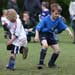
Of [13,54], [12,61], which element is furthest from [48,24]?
[12,61]

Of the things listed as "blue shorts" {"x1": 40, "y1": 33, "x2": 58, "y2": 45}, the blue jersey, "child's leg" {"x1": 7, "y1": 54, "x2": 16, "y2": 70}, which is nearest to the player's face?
the blue jersey

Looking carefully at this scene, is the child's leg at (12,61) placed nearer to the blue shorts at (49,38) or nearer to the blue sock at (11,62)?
the blue sock at (11,62)

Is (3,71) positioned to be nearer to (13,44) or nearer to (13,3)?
(13,44)

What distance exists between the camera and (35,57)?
1365 centimetres

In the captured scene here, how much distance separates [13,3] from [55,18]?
10466 millimetres

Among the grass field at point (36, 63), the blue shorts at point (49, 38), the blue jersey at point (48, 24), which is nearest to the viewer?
the grass field at point (36, 63)

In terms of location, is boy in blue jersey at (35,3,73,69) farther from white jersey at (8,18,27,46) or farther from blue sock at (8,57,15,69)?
blue sock at (8,57,15,69)

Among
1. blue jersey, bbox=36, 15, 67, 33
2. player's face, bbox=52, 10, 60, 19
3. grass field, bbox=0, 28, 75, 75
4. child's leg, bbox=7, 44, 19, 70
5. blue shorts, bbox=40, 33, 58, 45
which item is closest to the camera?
→ grass field, bbox=0, 28, 75, 75

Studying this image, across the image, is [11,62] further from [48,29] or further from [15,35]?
[48,29]

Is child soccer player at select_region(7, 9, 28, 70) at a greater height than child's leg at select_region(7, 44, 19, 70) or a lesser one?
greater

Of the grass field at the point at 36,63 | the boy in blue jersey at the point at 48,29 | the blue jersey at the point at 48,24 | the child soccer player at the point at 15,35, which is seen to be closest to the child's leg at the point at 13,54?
the child soccer player at the point at 15,35

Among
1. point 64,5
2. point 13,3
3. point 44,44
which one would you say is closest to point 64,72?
point 44,44

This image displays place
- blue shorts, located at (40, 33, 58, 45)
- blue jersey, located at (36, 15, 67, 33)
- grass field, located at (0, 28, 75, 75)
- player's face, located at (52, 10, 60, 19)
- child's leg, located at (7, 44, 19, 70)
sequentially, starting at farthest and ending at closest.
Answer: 1. blue shorts, located at (40, 33, 58, 45)
2. blue jersey, located at (36, 15, 67, 33)
3. player's face, located at (52, 10, 60, 19)
4. child's leg, located at (7, 44, 19, 70)
5. grass field, located at (0, 28, 75, 75)

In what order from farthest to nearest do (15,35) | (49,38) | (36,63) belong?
(36,63) → (49,38) → (15,35)
